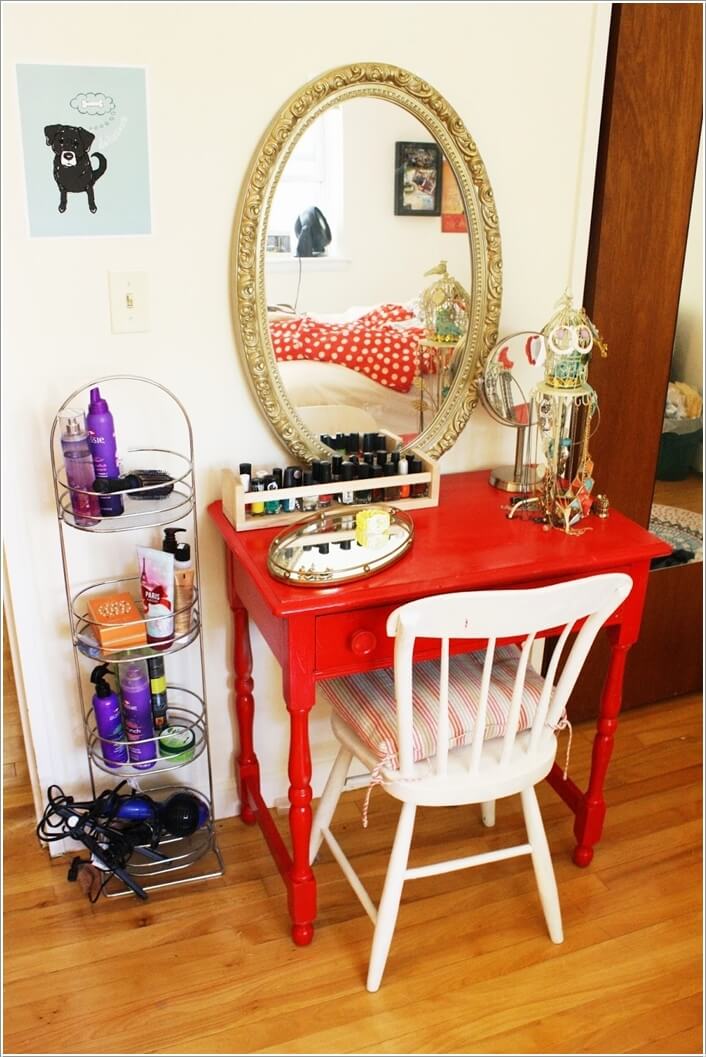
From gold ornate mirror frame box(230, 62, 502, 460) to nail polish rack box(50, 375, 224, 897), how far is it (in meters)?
0.21

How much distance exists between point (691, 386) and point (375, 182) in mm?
1014

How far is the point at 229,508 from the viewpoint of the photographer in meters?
1.90

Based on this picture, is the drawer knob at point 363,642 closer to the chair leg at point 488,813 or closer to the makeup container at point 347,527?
the makeup container at point 347,527

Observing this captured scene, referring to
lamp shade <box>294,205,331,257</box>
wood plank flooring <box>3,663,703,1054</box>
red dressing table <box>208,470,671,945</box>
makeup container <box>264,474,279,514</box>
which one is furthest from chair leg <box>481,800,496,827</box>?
lamp shade <box>294,205,331,257</box>

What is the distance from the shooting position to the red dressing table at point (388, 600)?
1.67m

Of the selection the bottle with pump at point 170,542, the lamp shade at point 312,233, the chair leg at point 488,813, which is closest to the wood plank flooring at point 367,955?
the chair leg at point 488,813

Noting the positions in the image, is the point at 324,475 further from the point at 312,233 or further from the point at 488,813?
the point at 488,813

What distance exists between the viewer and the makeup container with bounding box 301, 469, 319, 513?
74.9 inches

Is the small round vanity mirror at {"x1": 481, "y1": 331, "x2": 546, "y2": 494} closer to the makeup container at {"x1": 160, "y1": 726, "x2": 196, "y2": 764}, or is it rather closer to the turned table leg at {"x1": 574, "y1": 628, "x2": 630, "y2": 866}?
the turned table leg at {"x1": 574, "y1": 628, "x2": 630, "y2": 866}

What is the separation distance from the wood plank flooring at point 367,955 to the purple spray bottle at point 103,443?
33.3 inches

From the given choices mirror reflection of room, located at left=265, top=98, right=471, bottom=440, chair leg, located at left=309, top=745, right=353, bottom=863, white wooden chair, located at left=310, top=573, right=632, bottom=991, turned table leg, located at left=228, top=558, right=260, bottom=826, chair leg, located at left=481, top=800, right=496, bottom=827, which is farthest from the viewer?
chair leg, located at left=481, top=800, right=496, bottom=827

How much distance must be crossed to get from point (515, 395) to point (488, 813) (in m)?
0.93

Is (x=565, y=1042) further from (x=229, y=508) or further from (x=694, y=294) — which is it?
(x=694, y=294)

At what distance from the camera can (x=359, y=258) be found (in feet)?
6.28
